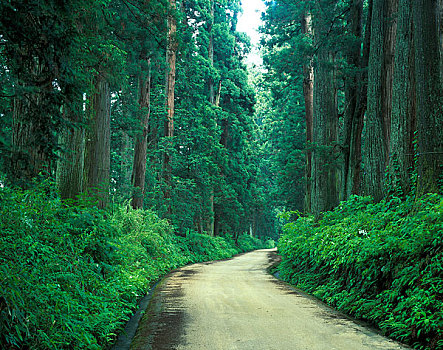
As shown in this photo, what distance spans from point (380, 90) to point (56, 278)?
30.3 feet

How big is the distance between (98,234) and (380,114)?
7.74 m

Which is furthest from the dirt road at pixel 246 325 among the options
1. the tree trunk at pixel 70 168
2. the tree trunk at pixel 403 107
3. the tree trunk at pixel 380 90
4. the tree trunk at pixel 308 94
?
the tree trunk at pixel 308 94

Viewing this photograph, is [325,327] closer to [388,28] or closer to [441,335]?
[441,335]

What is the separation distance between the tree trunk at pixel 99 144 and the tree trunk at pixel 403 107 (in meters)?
7.56

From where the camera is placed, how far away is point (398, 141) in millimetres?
8656

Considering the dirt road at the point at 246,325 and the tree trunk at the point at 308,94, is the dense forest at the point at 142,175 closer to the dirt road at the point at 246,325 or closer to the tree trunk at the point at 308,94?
the tree trunk at the point at 308,94

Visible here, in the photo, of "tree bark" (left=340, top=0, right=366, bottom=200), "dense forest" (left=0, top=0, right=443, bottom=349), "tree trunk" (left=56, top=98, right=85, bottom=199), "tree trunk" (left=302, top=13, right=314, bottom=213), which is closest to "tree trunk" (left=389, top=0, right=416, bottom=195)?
"dense forest" (left=0, top=0, right=443, bottom=349)

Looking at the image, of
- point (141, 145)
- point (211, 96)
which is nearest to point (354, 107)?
point (141, 145)

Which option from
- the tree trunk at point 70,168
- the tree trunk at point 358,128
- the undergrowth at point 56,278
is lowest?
the undergrowth at point 56,278

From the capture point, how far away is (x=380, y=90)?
10625 mm

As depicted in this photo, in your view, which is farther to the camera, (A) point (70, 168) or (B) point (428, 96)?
(A) point (70, 168)

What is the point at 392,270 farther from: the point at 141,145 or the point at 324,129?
the point at 141,145

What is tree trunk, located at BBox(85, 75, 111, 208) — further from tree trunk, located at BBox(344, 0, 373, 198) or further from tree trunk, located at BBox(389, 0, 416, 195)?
tree trunk, located at BBox(344, 0, 373, 198)

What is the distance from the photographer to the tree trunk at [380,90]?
10.4m
